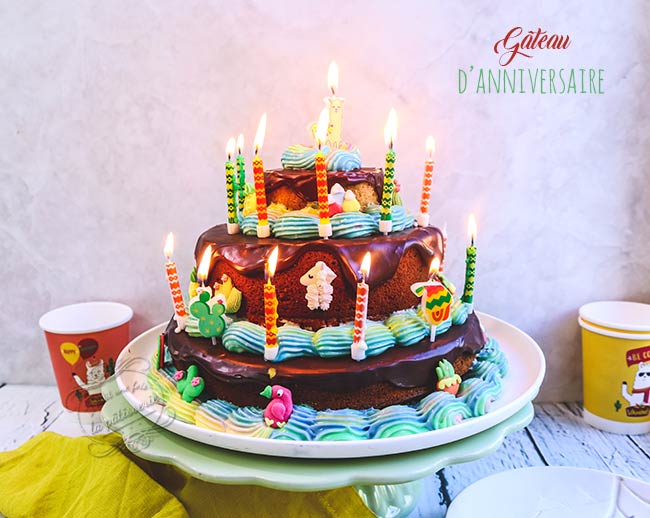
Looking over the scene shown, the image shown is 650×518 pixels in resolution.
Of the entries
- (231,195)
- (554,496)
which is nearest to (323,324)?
(231,195)

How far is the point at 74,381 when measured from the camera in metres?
2.03

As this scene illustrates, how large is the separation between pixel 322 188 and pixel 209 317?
0.42 metres

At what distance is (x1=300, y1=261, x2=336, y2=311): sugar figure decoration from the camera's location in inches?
49.6

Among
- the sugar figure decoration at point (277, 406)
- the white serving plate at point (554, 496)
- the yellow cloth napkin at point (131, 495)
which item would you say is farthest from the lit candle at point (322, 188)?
the white serving plate at point (554, 496)

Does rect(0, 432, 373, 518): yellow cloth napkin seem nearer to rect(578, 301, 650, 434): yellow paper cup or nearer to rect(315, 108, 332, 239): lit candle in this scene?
rect(315, 108, 332, 239): lit candle

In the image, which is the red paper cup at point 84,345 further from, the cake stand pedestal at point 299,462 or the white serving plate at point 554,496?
the white serving plate at point 554,496

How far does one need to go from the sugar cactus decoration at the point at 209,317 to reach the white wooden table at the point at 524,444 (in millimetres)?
868

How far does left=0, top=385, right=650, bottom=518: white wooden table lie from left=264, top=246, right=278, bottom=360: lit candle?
0.80 metres

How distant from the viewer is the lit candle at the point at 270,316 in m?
1.20

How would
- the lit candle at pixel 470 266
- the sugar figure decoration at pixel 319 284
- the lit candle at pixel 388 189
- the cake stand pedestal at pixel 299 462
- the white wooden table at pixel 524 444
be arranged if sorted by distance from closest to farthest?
the cake stand pedestal at pixel 299 462 < the sugar figure decoration at pixel 319 284 < the lit candle at pixel 388 189 < the lit candle at pixel 470 266 < the white wooden table at pixel 524 444

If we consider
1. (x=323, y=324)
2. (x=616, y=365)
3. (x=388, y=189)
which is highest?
(x=388, y=189)

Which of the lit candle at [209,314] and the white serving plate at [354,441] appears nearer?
the white serving plate at [354,441]

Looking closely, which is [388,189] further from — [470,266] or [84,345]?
[84,345]

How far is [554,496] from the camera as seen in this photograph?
146cm
